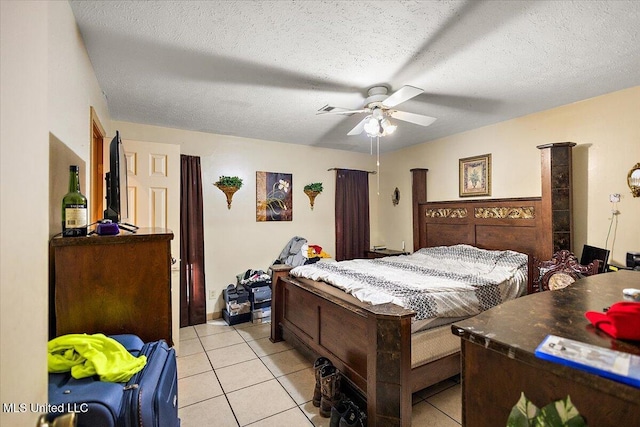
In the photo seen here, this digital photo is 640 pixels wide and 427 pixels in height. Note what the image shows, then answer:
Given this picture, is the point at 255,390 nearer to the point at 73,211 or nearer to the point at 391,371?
the point at 391,371

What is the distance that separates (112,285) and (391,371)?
1.59 m

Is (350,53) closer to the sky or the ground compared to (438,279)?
closer to the sky

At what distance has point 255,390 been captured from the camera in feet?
7.72

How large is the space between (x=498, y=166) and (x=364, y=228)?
2367mm

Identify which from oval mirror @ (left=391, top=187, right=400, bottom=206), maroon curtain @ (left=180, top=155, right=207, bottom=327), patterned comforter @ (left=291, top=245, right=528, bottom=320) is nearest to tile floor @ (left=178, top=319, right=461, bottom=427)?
A: maroon curtain @ (left=180, top=155, right=207, bottom=327)

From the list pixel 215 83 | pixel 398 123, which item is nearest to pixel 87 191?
pixel 215 83

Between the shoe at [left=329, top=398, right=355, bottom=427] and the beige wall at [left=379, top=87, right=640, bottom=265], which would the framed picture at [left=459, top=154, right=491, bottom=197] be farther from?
the shoe at [left=329, top=398, right=355, bottom=427]

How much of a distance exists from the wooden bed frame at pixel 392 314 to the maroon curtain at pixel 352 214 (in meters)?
0.98

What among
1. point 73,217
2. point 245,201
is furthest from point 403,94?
point 245,201

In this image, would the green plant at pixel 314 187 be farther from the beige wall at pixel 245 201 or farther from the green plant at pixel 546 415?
the green plant at pixel 546 415

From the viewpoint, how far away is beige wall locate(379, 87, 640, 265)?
272cm

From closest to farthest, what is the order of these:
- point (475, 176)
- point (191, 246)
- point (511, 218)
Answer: point (511, 218)
point (191, 246)
point (475, 176)

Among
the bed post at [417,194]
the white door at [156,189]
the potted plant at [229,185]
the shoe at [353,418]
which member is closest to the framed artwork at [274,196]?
the potted plant at [229,185]

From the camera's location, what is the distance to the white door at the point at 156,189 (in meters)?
2.92
